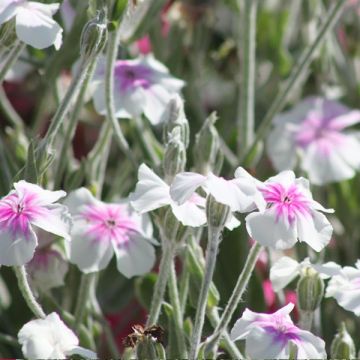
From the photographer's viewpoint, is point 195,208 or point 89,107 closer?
point 195,208

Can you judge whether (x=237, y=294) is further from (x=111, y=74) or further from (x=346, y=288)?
(x=111, y=74)

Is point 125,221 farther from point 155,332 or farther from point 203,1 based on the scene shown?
point 203,1

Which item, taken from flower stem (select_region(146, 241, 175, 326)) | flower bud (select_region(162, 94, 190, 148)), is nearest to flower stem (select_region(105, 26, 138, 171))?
flower bud (select_region(162, 94, 190, 148))

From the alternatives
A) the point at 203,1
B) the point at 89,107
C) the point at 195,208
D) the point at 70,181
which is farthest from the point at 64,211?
the point at 203,1

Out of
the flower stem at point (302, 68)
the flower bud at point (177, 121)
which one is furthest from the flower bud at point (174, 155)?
the flower stem at point (302, 68)

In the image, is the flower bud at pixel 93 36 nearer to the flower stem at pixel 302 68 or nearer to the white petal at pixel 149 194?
the white petal at pixel 149 194

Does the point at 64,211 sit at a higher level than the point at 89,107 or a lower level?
higher
